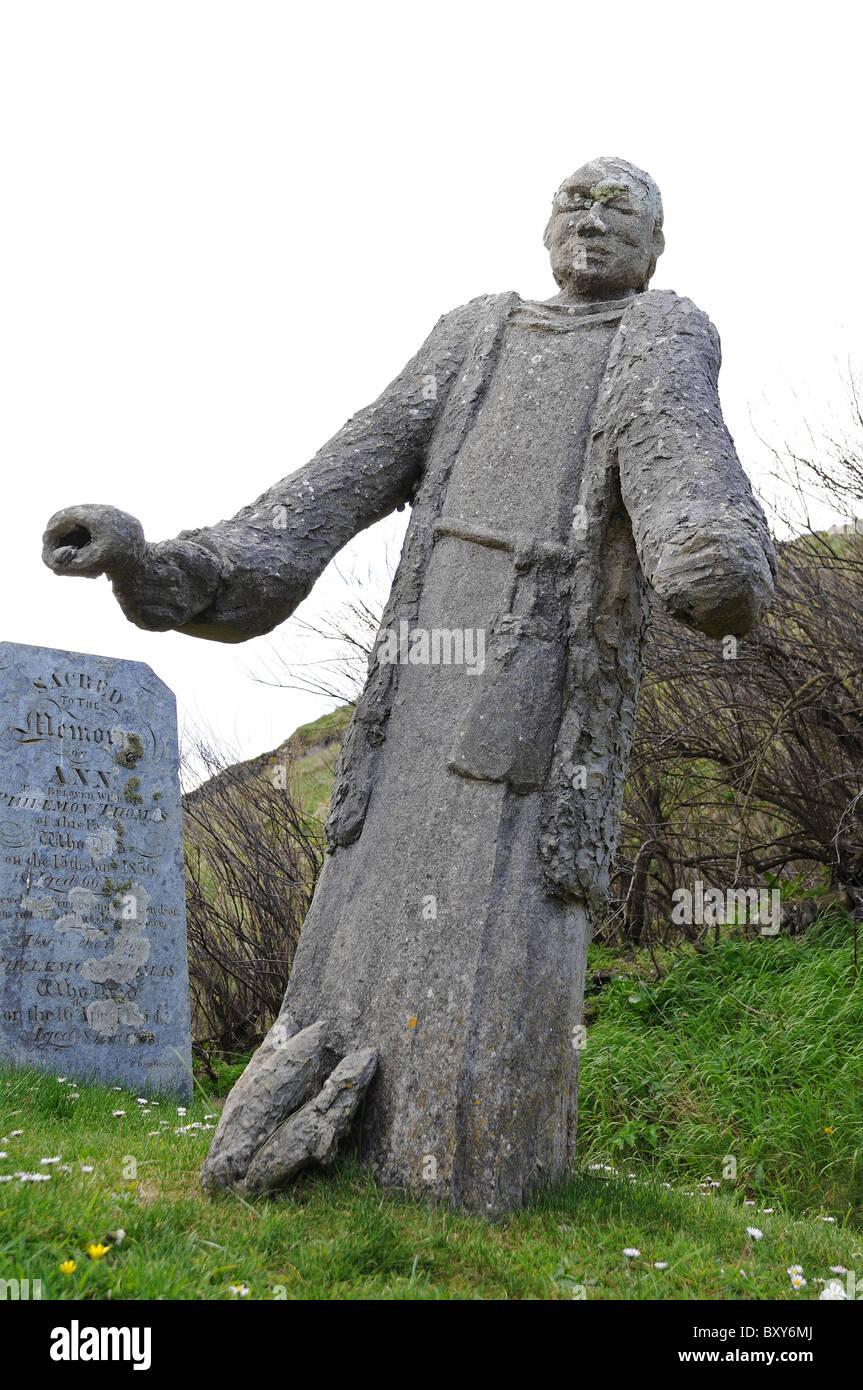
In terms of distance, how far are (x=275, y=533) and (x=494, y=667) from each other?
66 cm

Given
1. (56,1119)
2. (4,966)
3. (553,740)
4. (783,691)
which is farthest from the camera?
(783,691)

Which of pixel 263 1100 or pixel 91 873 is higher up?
pixel 91 873

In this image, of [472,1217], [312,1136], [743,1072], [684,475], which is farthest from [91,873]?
[684,475]

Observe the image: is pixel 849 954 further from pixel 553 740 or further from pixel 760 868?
pixel 553 740

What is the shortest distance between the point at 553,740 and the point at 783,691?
4.12 metres

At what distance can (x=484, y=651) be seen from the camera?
2.94 metres

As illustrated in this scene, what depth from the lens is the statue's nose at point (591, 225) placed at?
3.37m

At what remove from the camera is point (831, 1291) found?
91.8 inches

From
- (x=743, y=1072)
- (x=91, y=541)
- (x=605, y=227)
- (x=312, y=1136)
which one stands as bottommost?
(x=743, y=1072)

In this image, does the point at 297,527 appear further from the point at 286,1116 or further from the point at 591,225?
the point at 286,1116

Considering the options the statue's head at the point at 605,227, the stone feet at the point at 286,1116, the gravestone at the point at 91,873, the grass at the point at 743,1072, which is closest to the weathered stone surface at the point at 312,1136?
the stone feet at the point at 286,1116

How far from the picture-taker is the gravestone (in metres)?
5.32

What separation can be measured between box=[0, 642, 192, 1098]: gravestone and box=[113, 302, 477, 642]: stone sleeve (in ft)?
9.88

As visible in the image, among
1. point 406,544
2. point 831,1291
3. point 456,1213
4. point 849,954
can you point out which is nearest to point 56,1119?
point 456,1213
